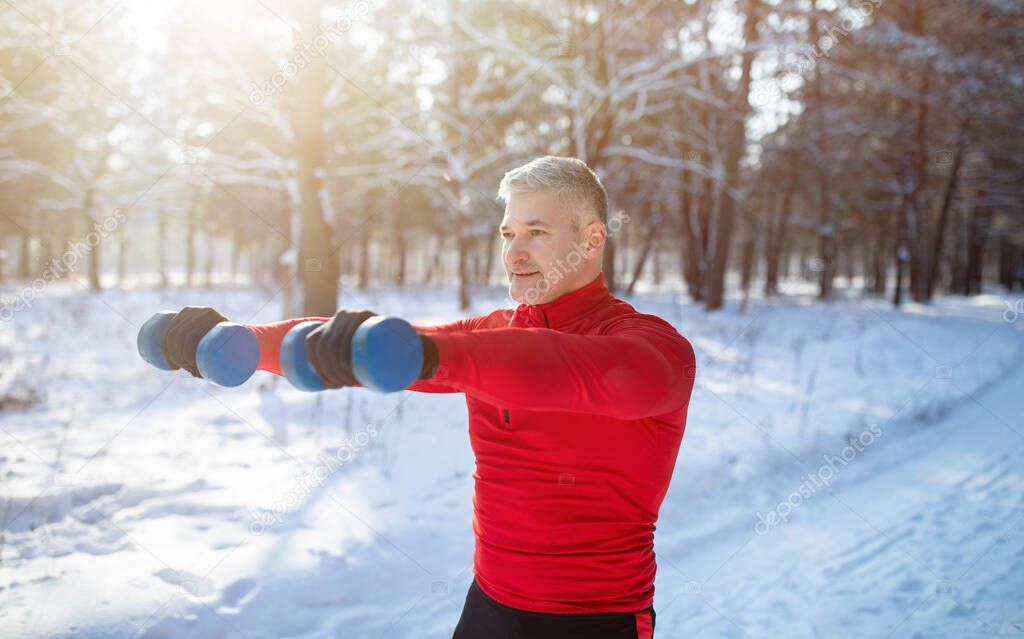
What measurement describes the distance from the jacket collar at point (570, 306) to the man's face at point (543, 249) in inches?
0.8

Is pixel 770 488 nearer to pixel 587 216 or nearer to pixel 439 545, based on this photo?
pixel 439 545

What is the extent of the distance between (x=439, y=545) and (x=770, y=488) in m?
3.04

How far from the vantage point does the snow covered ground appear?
3.34 m

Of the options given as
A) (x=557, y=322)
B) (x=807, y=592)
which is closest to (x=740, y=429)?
(x=807, y=592)

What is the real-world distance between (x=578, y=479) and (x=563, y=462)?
0.06m

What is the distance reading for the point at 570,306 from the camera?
1.75 meters

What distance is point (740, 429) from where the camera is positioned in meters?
6.93

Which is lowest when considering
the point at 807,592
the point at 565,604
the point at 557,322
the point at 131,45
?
the point at 807,592

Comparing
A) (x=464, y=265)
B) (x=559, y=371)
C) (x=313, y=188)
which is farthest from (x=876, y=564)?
(x=464, y=265)

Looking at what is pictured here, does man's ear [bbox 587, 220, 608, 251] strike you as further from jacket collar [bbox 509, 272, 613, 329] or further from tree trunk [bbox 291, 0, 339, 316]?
tree trunk [bbox 291, 0, 339, 316]

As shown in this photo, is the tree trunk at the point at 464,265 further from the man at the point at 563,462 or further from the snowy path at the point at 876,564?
the man at the point at 563,462
